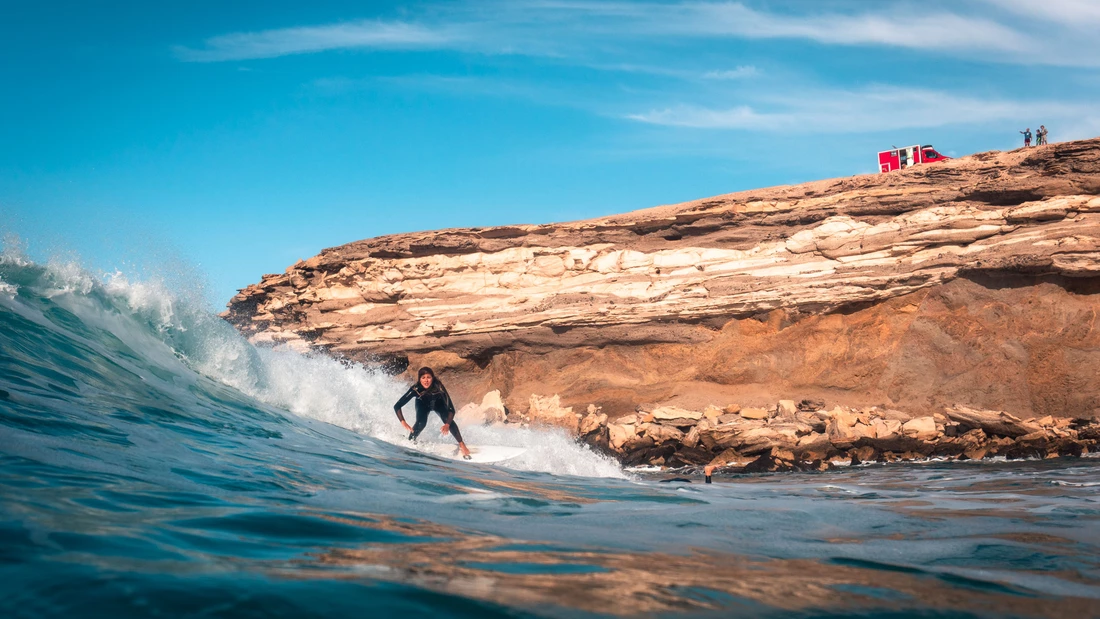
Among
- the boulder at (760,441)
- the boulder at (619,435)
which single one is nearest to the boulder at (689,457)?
the boulder at (760,441)

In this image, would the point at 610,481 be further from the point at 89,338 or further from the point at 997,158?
the point at 997,158

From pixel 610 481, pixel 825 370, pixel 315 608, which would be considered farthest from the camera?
pixel 825 370

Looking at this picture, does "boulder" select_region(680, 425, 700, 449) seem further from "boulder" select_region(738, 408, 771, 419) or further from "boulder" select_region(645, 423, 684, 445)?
"boulder" select_region(738, 408, 771, 419)

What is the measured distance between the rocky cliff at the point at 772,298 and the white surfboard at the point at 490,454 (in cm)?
598

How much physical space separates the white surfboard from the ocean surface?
93cm

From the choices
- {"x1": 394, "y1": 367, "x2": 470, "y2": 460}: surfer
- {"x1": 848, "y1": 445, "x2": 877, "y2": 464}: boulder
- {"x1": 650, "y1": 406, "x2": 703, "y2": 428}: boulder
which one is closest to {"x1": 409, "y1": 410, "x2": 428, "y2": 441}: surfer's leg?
{"x1": 394, "y1": 367, "x2": 470, "y2": 460}: surfer

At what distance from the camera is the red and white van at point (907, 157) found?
19594 mm

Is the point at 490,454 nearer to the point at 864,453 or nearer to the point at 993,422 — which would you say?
the point at 864,453

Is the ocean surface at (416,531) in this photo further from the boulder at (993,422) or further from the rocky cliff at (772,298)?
the rocky cliff at (772,298)

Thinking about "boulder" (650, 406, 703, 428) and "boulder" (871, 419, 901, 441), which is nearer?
"boulder" (871, 419, 901, 441)

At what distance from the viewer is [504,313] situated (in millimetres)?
17484

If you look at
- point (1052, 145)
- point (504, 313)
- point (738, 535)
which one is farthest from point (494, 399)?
point (738, 535)

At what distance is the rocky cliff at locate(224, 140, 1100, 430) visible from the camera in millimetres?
13945

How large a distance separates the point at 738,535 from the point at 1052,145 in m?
14.1
